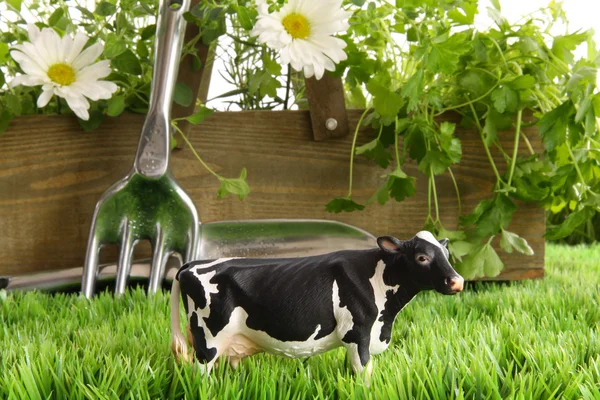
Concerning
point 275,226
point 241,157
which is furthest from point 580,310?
point 241,157

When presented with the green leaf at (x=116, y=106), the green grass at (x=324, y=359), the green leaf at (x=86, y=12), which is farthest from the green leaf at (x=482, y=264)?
the green leaf at (x=86, y=12)

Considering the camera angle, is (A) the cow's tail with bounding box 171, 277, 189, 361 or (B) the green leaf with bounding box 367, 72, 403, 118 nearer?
(A) the cow's tail with bounding box 171, 277, 189, 361

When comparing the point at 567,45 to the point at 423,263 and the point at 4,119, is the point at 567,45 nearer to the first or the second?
the point at 423,263

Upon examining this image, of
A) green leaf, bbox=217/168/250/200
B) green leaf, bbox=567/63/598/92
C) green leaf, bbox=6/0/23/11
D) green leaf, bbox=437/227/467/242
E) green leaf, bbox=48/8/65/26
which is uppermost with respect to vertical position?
green leaf, bbox=6/0/23/11

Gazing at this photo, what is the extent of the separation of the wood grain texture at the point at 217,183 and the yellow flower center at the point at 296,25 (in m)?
0.24

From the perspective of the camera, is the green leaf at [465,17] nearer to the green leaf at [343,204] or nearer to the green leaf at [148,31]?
the green leaf at [343,204]

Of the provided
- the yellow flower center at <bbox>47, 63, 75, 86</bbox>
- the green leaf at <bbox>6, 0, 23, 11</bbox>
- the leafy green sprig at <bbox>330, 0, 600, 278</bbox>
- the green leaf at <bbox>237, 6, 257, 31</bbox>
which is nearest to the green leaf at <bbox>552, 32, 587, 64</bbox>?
the leafy green sprig at <bbox>330, 0, 600, 278</bbox>

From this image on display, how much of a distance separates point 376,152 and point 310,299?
472 mm

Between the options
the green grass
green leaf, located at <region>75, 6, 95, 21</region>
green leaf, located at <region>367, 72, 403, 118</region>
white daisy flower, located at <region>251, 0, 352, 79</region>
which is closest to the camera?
the green grass

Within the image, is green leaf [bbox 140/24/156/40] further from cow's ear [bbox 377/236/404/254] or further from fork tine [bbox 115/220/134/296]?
cow's ear [bbox 377/236/404/254]

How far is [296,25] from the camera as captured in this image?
0.73 meters

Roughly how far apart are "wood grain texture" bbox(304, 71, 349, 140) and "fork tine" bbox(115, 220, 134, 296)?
304mm

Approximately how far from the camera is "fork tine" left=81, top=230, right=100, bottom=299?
80 centimetres

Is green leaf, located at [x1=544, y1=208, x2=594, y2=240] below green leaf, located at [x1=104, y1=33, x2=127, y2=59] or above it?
below
